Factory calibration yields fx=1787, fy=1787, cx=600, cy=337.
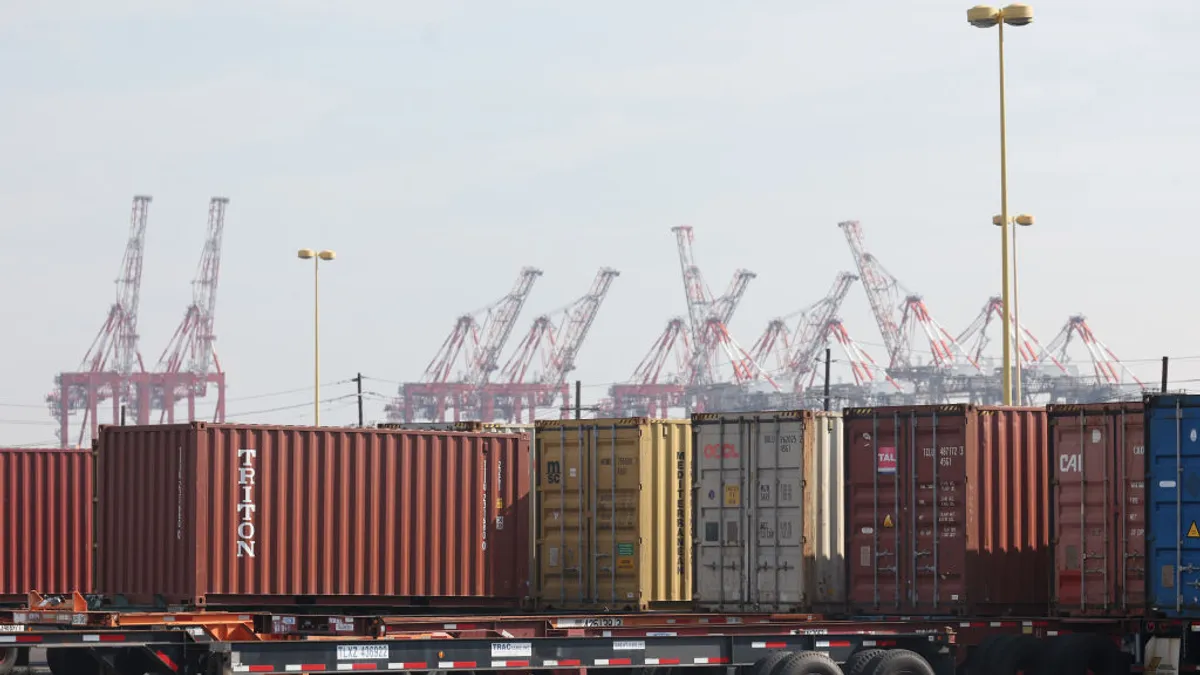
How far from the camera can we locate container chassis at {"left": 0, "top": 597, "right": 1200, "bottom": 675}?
1786 centimetres

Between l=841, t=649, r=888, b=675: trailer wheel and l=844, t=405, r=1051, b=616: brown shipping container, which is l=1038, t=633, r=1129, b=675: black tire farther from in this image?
l=841, t=649, r=888, b=675: trailer wheel

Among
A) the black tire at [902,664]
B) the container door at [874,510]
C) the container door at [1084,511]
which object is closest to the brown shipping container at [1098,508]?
the container door at [1084,511]

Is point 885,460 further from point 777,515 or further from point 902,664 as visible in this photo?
point 902,664

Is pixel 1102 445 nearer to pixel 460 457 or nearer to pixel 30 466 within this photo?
pixel 460 457

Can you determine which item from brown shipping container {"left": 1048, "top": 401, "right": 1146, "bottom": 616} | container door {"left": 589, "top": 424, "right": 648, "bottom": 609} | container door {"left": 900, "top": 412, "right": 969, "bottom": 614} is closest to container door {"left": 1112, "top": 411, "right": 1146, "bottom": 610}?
brown shipping container {"left": 1048, "top": 401, "right": 1146, "bottom": 616}

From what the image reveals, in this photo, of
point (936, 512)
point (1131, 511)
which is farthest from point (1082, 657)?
point (936, 512)

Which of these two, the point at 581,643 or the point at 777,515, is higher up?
the point at 777,515

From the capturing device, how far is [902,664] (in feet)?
65.0

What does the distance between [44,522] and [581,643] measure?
13473 mm

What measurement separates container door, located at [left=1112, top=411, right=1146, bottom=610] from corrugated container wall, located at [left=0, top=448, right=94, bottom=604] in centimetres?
1617

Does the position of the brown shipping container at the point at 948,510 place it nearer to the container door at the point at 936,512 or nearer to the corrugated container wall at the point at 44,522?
the container door at the point at 936,512

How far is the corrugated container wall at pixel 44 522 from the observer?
28734mm

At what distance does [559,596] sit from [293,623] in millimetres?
6056

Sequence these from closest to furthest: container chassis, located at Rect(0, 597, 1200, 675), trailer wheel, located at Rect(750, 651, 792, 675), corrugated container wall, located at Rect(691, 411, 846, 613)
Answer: container chassis, located at Rect(0, 597, 1200, 675) → trailer wheel, located at Rect(750, 651, 792, 675) → corrugated container wall, located at Rect(691, 411, 846, 613)
